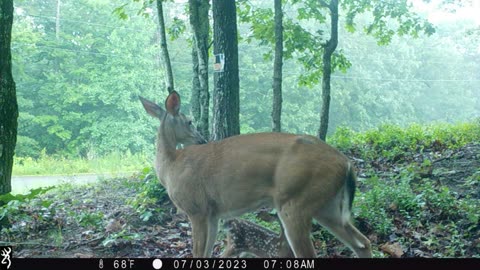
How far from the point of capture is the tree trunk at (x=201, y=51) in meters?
6.30

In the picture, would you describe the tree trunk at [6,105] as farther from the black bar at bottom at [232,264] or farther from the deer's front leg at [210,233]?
the deer's front leg at [210,233]

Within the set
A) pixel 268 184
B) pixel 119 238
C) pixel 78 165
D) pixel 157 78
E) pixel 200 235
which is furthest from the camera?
pixel 157 78

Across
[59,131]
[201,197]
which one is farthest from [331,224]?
[59,131]

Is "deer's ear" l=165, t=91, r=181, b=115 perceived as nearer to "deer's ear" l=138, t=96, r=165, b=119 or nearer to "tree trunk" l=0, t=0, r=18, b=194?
"deer's ear" l=138, t=96, r=165, b=119

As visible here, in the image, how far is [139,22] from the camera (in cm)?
1066

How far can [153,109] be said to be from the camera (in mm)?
4281

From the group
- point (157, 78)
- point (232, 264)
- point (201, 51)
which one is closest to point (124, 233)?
point (232, 264)

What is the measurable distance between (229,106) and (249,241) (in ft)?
7.38

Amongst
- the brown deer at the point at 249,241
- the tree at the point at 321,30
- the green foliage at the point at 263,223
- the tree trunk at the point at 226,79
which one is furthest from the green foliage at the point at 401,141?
the brown deer at the point at 249,241

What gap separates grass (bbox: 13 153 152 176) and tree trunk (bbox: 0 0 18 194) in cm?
280

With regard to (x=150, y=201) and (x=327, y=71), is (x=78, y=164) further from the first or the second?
(x=327, y=71)

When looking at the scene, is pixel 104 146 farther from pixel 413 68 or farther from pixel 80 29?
pixel 413 68

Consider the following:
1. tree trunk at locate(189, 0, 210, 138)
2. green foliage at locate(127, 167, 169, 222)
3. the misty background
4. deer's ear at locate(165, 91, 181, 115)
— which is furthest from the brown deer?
A: tree trunk at locate(189, 0, 210, 138)

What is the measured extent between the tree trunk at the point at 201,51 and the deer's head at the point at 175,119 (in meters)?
1.86
